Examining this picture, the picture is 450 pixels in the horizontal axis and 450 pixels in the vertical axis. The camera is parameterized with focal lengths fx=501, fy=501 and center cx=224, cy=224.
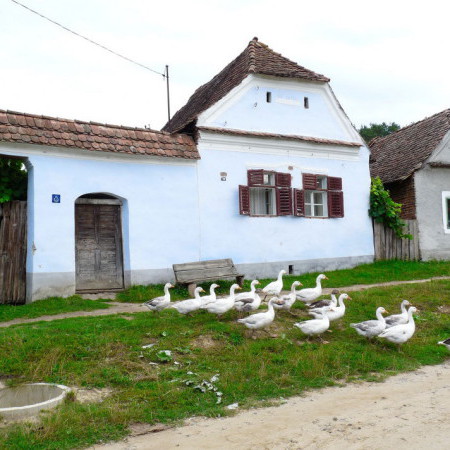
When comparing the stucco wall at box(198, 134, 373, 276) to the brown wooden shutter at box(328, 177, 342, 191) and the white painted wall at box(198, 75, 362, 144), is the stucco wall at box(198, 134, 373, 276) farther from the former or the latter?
the white painted wall at box(198, 75, 362, 144)

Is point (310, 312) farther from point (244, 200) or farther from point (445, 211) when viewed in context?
point (445, 211)

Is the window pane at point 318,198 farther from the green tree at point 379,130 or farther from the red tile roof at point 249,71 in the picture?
the green tree at point 379,130

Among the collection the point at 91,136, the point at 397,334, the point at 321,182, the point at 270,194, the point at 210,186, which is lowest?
the point at 397,334

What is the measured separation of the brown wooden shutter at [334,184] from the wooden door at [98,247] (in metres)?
7.25

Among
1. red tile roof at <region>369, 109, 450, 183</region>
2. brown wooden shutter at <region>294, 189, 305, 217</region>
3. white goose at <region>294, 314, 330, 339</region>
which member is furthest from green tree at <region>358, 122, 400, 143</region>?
white goose at <region>294, 314, 330, 339</region>

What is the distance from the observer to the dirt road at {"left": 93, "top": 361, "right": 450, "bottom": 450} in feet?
15.8

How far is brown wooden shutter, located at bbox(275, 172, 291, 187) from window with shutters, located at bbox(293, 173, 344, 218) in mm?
639

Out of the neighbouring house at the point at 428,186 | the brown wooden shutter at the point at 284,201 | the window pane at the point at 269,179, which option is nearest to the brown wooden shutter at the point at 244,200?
the window pane at the point at 269,179

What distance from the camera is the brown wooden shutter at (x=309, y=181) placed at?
16.5 metres

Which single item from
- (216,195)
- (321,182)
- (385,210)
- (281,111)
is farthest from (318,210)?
(216,195)

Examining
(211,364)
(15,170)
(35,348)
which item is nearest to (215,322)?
(211,364)

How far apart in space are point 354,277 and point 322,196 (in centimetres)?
312

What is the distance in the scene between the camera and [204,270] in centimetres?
1367

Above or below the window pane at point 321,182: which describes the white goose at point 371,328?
below
